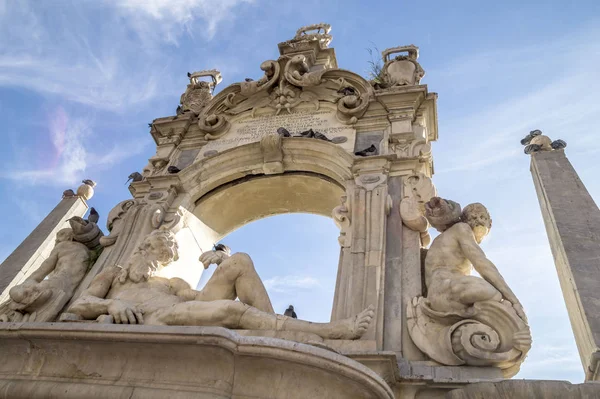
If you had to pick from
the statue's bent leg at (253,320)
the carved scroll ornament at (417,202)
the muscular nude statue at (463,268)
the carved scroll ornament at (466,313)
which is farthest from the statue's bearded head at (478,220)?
the statue's bent leg at (253,320)

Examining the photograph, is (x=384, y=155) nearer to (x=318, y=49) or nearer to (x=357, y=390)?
(x=357, y=390)

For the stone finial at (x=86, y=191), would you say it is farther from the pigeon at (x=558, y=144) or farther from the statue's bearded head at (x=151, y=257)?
the pigeon at (x=558, y=144)

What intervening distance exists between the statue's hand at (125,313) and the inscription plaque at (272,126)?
12.3 feet

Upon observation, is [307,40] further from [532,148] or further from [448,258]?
[448,258]

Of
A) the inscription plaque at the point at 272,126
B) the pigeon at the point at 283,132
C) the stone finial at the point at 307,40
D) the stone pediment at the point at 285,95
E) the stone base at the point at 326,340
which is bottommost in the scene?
the stone base at the point at 326,340

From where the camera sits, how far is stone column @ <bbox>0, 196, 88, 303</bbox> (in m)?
8.54

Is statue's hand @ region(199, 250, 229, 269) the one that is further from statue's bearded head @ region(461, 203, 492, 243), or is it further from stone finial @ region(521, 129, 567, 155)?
stone finial @ region(521, 129, 567, 155)

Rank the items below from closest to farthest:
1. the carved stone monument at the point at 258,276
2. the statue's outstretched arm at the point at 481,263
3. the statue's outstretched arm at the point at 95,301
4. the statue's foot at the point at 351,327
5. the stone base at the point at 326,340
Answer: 1. the carved stone monument at the point at 258,276
2. the stone base at the point at 326,340
3. the statue's foot at the point at 351,327
4. the statue's outstretched arm at the point at 481,263
5. the statue's outstretched arm at the point at 95,301

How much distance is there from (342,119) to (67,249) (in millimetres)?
4641

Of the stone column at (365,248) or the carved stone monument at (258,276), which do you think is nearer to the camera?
the carved stone monument at (258,276)

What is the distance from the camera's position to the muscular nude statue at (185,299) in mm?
4824

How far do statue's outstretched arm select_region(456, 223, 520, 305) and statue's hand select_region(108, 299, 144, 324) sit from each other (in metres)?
3.41

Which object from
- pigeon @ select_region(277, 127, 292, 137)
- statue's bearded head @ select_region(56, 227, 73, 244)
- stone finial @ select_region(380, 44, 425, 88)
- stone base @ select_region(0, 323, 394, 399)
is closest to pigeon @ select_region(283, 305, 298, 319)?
stone base @ select_region(0, 323, 394, 399)

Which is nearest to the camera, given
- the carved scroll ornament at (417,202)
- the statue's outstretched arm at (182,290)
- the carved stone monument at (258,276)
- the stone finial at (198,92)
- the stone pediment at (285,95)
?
the carved stone monument at (258,276)
